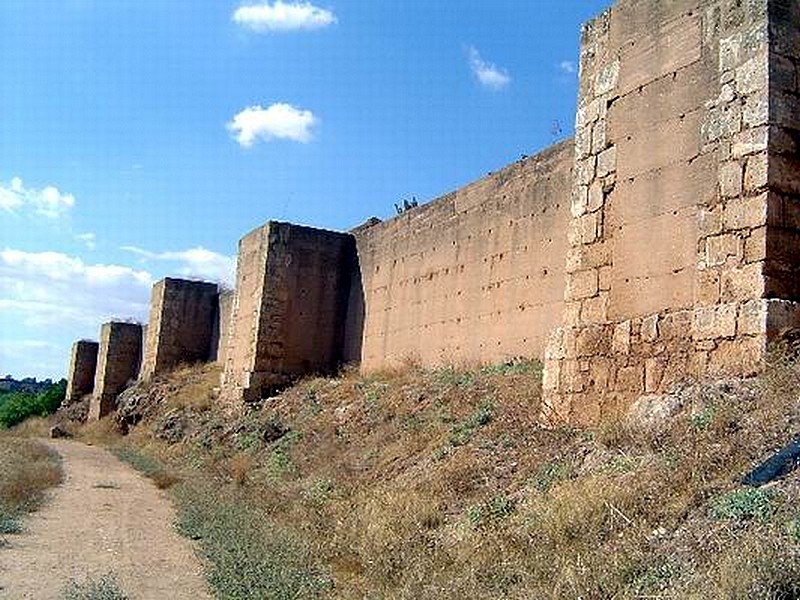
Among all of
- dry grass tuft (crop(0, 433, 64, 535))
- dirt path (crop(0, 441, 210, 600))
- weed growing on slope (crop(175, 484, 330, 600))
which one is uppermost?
weed growing on slope (crop(175, 484, 330, 600))

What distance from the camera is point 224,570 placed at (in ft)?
20.1

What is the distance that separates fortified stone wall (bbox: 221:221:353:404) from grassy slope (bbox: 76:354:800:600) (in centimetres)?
589

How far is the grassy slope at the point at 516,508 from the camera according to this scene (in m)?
4.25

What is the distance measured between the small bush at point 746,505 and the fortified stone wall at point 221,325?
18.6m

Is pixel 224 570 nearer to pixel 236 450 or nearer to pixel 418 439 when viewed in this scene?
pixel 418 439

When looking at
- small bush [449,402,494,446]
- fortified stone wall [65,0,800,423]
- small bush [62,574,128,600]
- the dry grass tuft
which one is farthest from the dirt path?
fortified stone wall [65,0,800,423]

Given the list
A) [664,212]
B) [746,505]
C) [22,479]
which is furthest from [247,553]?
[22,479]

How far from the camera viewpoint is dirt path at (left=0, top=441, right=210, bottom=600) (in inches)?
228

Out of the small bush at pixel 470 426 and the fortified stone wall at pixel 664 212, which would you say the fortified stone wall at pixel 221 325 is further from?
the small bush at pixel 470 426

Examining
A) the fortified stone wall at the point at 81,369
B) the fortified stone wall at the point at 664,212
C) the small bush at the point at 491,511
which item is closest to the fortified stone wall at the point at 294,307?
the fortified stone wall at the point at 664,212

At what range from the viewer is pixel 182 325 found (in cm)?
2391

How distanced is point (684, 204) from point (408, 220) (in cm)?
802

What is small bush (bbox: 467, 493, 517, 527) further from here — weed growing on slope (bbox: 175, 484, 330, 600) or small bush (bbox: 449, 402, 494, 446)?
small bush (bbox: 449, 402, 494, 446)

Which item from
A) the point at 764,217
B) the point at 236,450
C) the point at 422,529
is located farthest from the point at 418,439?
the point at 236,450
